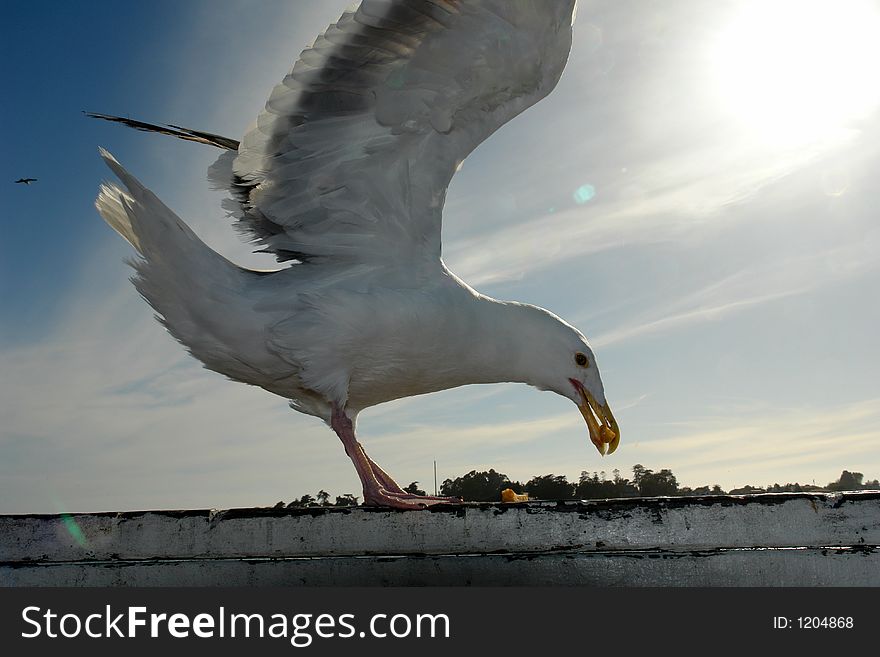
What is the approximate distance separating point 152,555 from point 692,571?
6.97ft

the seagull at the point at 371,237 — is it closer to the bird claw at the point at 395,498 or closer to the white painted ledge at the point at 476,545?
the bird claw at the point at 395,498

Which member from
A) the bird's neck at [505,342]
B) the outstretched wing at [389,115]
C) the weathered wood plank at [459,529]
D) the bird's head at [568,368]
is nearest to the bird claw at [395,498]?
the weathered wood plank at [459,529]

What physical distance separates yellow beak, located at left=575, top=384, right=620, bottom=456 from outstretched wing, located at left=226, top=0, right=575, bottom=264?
1.33 metres

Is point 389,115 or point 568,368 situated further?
point 568,368

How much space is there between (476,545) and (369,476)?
119cm

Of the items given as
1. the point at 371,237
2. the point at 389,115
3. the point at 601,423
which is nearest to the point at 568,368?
the point at 601,423

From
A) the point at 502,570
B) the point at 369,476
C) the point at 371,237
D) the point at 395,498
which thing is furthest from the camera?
the point at 371,237

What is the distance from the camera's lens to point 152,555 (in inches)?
127

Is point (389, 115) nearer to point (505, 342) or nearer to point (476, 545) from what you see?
point (505, 342)

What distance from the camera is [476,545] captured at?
299 cm

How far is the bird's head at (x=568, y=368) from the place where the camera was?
187 inches

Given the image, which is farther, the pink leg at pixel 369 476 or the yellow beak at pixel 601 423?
the yellow beak at pixel 601 423

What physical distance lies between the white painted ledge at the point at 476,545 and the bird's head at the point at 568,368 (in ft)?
6.14

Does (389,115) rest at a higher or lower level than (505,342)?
higher
